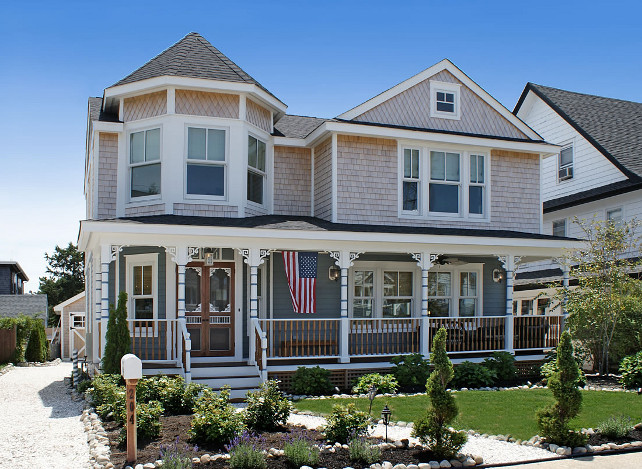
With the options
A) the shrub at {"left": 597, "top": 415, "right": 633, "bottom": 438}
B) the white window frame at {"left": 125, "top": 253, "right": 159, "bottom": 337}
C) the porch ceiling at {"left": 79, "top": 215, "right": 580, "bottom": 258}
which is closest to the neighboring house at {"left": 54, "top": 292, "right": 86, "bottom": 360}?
the porch ceiling at {"left": 79, "top": 215, "right": 580, "bottom": 258}

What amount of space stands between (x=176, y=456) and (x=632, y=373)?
10005 mm

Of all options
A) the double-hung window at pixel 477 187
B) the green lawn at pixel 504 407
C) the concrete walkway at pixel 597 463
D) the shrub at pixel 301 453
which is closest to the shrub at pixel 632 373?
the green lawn at pixel 504 407

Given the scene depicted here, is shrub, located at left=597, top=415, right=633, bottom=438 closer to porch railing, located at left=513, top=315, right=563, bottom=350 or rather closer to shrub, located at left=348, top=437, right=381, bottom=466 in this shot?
shrub, located at left=348, top=437, right=381, bottom=466

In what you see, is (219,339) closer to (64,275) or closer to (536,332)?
(536,332)

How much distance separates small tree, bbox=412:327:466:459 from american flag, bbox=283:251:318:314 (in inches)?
250

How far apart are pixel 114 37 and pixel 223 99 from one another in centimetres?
329

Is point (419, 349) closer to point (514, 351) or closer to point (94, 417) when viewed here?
point (514, 351)

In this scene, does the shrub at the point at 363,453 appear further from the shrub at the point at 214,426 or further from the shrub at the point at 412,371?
the shrub at the point at 412,371

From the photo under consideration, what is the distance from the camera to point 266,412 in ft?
31.7

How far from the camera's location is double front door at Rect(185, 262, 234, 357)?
1513cm

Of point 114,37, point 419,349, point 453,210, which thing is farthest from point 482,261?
point 114,37

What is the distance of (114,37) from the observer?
41.8 feet

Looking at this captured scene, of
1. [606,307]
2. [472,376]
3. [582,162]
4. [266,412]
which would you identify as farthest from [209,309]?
[582,162]

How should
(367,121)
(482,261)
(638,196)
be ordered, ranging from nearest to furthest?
(367,121), (482,261), (638,196)
